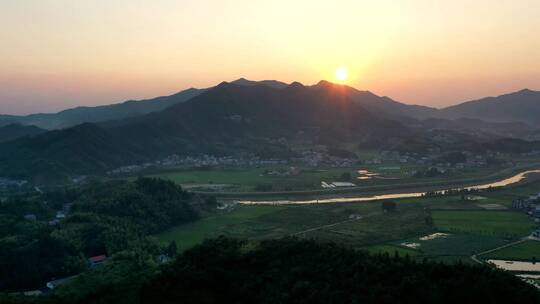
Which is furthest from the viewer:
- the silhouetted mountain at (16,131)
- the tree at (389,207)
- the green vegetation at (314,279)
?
the silhouetted mountain at (16,131)

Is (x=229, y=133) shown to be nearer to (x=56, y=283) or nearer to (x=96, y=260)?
(x=96, y=260)

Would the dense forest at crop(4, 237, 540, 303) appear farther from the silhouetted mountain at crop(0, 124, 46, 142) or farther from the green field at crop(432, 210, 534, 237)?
the silhouetted mountain at crop(0, 124, 46, 142)

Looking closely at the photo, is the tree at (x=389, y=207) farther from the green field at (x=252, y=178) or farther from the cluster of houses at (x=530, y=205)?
the green field at (x=252, y=178)

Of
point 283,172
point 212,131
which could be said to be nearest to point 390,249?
point 283,172

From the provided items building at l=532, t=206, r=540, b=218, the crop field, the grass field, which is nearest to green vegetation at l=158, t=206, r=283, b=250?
the crop field

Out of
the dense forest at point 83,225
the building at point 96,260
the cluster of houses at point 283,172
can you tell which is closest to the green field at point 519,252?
the dense forest at point 83,225
